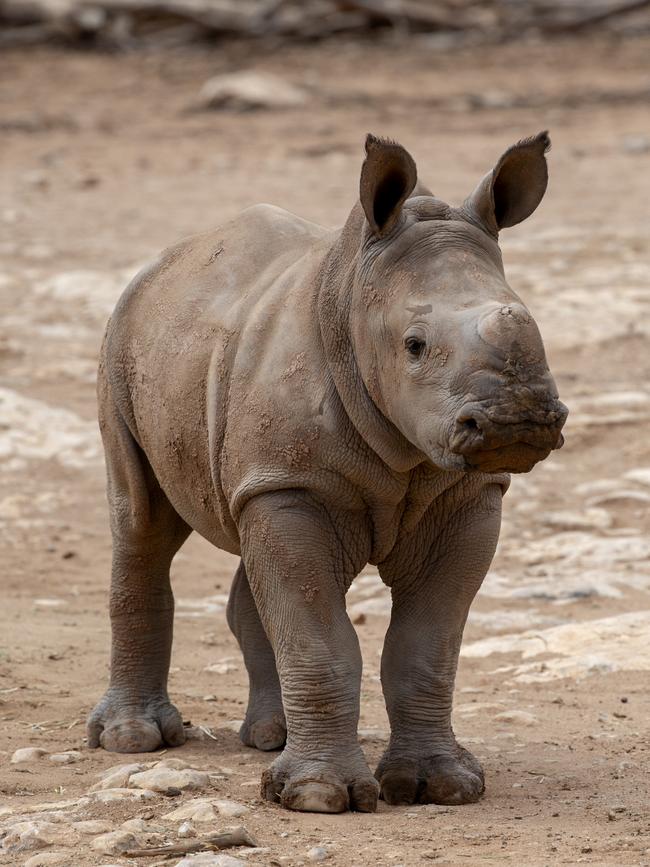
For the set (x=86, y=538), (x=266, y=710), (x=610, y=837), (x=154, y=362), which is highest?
(x=154, y=362)

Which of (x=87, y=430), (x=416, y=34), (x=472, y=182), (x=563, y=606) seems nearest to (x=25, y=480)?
(x=87, y=430)

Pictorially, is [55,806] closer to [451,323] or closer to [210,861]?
[210,861]

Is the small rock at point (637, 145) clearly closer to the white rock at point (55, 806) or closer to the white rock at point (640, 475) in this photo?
the white rock at point (640, 475)

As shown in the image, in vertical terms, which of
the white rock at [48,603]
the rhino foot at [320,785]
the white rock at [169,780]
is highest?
the rhino foot at [320,785]

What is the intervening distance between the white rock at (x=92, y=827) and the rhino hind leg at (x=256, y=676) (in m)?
1.49

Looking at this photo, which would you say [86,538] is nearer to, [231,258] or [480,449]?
[231,258]

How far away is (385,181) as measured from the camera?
18.5ft

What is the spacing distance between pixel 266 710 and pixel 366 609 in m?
2.24

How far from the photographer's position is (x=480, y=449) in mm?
5027

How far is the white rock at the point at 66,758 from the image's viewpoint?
654 centimetres

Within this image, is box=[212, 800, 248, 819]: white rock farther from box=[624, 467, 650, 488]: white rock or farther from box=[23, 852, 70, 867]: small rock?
box=[624, 467, 650, 488]: white rock

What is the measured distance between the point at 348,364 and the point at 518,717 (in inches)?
85.1

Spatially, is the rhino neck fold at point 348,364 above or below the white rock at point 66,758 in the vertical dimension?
above

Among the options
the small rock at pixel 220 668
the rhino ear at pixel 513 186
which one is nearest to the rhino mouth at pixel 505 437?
the rhino ear at pixel 513 186
